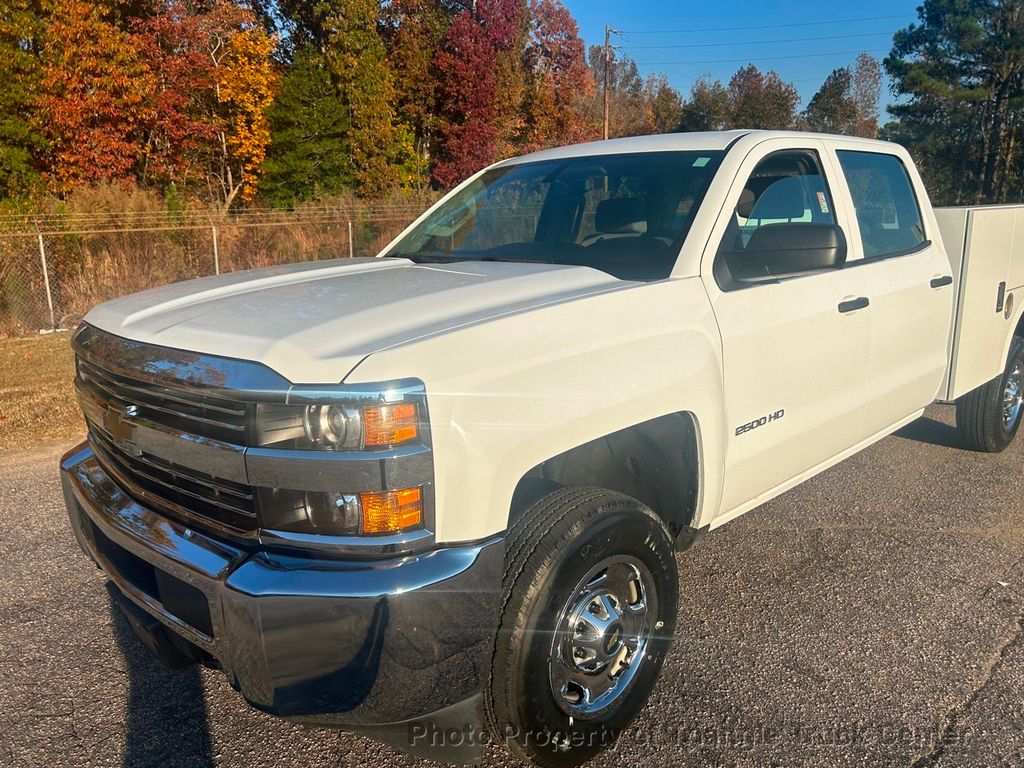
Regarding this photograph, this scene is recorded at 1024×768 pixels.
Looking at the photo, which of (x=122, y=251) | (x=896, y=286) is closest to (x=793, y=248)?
Result: (x=896, y=286)

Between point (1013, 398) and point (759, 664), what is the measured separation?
376 centimetres

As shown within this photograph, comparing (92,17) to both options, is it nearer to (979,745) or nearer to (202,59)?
(202,59)

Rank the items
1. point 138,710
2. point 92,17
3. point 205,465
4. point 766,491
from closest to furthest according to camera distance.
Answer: point 205,465 < point 138,710 < point 766,491 < point 92,17

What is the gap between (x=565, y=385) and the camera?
2.35 metres

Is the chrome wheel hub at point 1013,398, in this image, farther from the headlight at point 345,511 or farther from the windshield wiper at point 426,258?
the headlight at point 345,511

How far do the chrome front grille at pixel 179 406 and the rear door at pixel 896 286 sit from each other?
2852mm

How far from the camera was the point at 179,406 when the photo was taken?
2229 millimetres

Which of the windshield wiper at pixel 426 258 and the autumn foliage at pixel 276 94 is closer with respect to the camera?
the windshield wiper at pixel 426 258

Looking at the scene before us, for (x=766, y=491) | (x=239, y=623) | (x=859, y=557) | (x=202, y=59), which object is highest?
(x=202, y=59)

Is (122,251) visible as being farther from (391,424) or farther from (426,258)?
(391,424)

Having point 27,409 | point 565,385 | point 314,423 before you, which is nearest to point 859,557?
point 565,385

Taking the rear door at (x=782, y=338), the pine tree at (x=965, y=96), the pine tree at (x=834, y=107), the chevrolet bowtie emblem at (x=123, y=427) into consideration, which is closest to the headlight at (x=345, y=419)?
the chevrolet bowtie emblem at (x=123, y=427)

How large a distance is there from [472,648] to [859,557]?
2.64 meters

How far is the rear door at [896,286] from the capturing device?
3.82 meters
